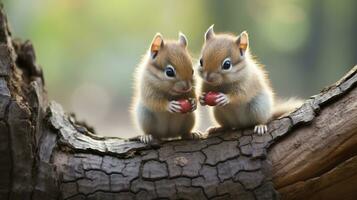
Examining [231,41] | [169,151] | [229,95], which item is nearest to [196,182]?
[169,151]

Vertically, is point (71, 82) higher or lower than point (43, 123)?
Result: higher

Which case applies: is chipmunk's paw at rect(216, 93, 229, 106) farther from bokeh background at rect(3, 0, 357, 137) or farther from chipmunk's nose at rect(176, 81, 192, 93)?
bokeh background at rect(3, 0, 357, 137)

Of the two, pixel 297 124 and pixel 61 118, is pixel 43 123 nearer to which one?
pixel 61 118

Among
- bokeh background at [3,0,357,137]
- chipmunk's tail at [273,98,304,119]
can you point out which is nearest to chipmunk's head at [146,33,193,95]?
chipmunk's tail at [273,98,304,119]

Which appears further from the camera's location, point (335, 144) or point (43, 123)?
point (43, 123)

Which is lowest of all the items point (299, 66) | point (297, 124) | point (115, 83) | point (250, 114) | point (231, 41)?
point (297, 124)

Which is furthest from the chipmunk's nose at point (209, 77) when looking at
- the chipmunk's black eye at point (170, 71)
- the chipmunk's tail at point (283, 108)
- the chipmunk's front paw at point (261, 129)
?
the chipmunk's tail at point (283, 108)
